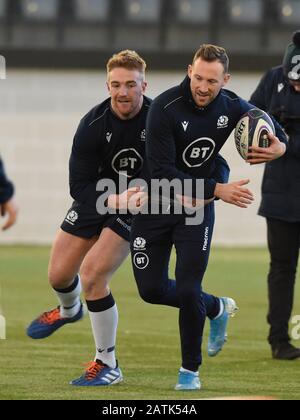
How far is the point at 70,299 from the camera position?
25.8ft

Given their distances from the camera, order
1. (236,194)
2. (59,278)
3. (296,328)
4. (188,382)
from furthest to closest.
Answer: (296,328) → (59,278) → (188,382) → (236,194)

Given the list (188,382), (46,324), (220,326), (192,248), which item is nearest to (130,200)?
→ (192,248)

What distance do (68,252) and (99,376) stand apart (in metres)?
0.82

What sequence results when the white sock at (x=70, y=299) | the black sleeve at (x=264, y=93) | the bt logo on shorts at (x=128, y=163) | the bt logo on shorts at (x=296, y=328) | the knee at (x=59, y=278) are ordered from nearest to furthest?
the bt logo on shorts at (x=128, y=163) < the knee at (x=59, y=278) < the white sock at (x=70, y=299) < the black sleeve at (x=264, y=93) < the bt logo on shorts at (x=296, y=328)

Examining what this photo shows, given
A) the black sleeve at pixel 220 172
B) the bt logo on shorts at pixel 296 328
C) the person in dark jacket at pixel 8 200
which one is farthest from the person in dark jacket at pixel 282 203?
the person in dark jacket at pixel 8 200

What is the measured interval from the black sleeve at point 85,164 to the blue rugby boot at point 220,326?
3.50 feet

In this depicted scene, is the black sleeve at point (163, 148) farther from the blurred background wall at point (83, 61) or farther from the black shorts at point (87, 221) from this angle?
the blurred background wall at point (83, 61)

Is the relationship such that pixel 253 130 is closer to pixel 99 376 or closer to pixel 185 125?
pixel 185 125

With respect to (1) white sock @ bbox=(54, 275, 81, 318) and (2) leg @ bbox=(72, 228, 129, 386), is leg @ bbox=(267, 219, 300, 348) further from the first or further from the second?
(2) leg @ bbox=(72, 228, 129, 386)

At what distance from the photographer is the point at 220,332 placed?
755 cm

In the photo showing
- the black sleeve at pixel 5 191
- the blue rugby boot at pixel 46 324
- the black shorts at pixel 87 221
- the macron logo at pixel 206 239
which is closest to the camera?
the macron logo at pixel 206 239

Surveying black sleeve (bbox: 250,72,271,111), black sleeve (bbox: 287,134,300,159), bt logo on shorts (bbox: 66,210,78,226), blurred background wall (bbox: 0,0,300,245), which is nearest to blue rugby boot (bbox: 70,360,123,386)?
bt logo on shorts (bbox: 66,210,78,226)

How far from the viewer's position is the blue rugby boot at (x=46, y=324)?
789 centimetres
